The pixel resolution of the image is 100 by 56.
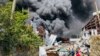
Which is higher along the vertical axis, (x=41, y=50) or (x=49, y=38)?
(x=49, y=38)

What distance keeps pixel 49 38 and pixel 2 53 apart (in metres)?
52.8

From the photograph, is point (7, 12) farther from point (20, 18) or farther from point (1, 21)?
point (20, 18)

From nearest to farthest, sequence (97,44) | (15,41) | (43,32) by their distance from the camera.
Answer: (97,44), (15,41), (43,32)

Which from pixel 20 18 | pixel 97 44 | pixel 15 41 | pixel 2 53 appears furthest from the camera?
pixel 20 18

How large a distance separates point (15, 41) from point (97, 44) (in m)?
9.24

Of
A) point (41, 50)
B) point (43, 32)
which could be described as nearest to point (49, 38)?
point (43, 32)

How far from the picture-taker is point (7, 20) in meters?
13.6

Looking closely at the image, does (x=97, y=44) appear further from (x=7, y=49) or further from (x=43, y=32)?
(x=43, y=32)

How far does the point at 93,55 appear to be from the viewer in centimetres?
544

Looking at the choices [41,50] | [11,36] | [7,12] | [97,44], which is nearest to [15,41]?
[11,36]

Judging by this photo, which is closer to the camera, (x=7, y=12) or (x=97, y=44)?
(x=97, y=44)

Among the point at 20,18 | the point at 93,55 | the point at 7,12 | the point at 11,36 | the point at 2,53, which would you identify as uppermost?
the point at 20,18

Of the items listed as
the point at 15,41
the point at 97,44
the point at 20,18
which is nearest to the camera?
the point at 97,44

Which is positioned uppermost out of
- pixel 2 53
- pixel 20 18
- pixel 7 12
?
pixel 20 18
